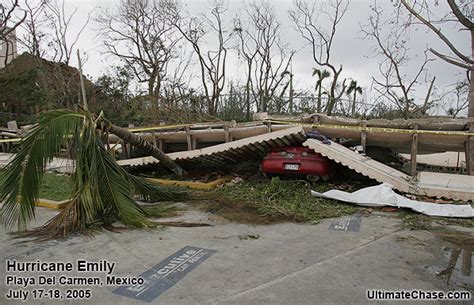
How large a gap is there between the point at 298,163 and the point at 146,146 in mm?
3201

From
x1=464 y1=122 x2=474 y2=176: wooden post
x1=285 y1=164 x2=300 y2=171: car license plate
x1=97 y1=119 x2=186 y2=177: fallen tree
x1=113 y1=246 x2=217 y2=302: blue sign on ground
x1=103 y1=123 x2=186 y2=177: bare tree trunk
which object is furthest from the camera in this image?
x1=285 y1=164 x2=300 y2=171: car license plate

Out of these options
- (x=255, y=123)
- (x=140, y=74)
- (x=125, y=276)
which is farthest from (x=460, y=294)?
(x=140, y=74)

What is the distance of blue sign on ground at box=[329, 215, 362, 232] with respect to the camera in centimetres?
486

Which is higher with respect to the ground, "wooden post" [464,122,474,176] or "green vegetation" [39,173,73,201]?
"wooden post" [464,122,474,176]

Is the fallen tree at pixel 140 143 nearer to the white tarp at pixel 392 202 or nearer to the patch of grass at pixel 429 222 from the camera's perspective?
the white tarp at pixel 392 202

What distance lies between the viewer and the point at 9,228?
4730 mm

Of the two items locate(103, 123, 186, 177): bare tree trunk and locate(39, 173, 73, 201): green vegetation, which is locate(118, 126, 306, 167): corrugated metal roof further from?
locate(39, 173, 73, 201): green vegetation

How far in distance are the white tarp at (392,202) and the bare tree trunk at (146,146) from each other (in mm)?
3472

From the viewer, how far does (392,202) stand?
596cm

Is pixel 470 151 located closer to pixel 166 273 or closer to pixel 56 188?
pixel 166 273

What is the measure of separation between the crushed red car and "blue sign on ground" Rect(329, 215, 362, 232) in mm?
2236

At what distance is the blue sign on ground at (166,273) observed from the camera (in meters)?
2.96

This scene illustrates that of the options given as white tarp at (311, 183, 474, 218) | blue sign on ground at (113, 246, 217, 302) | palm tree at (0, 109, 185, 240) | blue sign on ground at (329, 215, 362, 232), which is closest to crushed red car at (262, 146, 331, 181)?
white tarp at (311, 183, 474, 218)

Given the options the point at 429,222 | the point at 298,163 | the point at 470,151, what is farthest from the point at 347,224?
the point at 470,151
